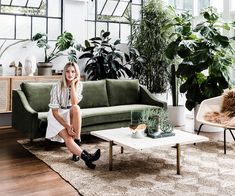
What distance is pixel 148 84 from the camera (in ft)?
21.4

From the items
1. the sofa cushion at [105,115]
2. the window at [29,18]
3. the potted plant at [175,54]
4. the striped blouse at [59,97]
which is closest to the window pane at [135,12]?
the potted plant at [175,54]

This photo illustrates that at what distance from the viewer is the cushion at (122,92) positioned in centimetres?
548

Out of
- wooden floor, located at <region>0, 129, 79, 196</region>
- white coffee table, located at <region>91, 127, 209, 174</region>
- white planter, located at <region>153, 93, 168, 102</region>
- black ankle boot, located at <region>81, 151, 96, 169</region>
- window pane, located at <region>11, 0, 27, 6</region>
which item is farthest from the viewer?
white planter, located at <region>153, 93, 168, 102</region>

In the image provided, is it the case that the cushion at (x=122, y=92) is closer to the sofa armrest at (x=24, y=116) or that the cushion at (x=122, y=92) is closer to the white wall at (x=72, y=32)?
the white wall at (x=72, y=32)

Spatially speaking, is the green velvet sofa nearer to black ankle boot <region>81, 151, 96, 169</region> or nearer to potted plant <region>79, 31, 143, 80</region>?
potted plant <region>79, 31, 143, 80</region>

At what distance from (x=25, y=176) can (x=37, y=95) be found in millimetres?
1649

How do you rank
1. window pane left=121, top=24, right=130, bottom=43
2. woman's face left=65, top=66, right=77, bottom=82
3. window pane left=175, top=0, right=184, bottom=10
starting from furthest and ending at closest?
1. window pane left=175, top=0, right=184, bottom=10
2. window pane left=121, top=24, right=130, bottom=43
3. woman's face left=65, top=66, right=77, bottom=82

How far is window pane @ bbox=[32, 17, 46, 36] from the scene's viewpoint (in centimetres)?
613

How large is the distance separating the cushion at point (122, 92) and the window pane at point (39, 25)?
176 centimetres

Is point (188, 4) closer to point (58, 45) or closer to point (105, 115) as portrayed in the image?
point (58, 45)

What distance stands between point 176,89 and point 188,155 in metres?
2.14

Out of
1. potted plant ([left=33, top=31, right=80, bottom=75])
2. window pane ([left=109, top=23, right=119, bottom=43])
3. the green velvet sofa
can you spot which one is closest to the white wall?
potted plant ([left=33, top=31, right=80, bottom=75])

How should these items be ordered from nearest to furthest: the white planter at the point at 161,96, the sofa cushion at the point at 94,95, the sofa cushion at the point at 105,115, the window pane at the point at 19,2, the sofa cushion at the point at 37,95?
1. the sofa cushion at the point at 105,115
2. the sofa cushion at the point at 37,95
3. the sofa cushion at the point at 94,95
4. the window pane at the point at 19,2
5. the white planter at the point at 161,96

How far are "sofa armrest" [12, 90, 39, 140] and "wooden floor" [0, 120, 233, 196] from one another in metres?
0.26
